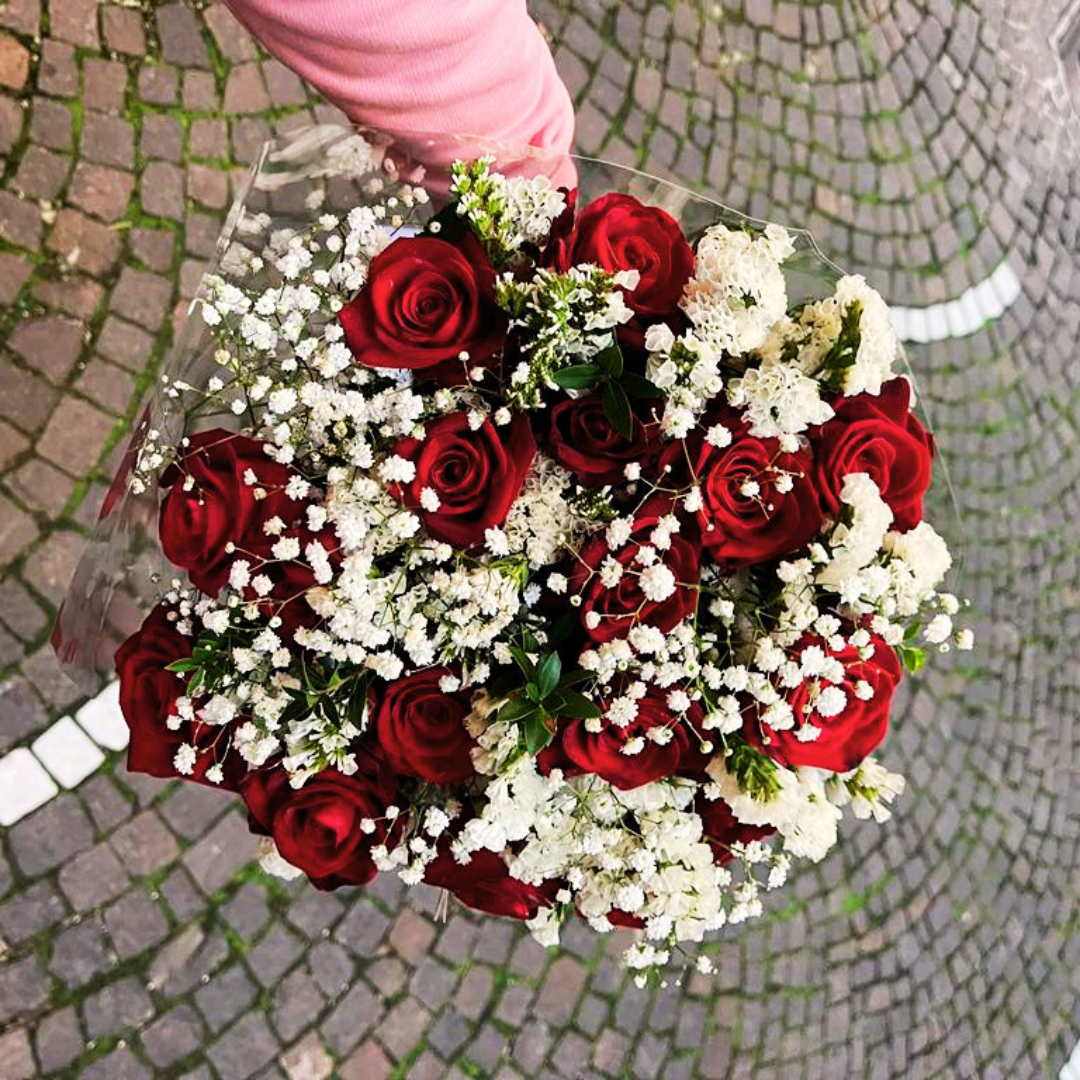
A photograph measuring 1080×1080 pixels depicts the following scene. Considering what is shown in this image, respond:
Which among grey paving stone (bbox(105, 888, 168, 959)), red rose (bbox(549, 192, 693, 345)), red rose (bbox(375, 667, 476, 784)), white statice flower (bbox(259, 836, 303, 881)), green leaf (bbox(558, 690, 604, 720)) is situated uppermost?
red rose (bbox(549, 192, 693, 345))

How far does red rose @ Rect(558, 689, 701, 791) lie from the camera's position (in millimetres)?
1344

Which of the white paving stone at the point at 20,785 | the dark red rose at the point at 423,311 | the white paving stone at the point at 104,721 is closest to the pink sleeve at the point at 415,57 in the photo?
the dark red rose at the point at 423,311

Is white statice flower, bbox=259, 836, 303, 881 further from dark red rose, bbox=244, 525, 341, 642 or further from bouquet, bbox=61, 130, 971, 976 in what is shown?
dark red rose, bbox=244, 525, 341, 642

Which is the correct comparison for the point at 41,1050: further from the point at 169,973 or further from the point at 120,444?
the point at 120,444

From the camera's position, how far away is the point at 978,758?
15.3 feet

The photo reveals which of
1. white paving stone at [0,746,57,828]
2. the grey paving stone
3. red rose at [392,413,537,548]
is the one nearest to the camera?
red rose at [392,413,537,548]

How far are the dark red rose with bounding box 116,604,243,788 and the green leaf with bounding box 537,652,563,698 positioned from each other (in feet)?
1.48

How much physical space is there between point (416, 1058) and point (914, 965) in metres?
2.04

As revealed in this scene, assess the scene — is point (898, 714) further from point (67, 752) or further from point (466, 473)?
point (466, 473)

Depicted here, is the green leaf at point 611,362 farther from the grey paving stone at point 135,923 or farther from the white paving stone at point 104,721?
the grey paving stone at point 135,923

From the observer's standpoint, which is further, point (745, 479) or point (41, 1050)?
point (41, 1050)

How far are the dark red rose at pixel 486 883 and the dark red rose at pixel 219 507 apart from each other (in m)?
0.48

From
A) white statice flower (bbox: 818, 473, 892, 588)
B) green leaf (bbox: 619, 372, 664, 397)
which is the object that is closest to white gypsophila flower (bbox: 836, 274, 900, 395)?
white statice flower (bbox: 818, 473, 892, 588)

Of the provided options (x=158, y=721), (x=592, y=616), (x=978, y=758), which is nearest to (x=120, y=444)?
(x=158, y=721)
